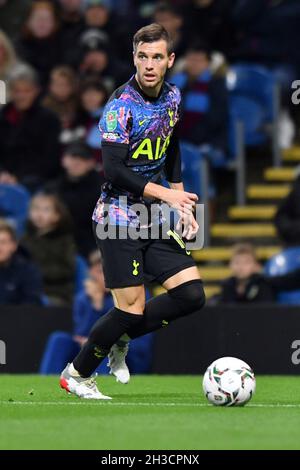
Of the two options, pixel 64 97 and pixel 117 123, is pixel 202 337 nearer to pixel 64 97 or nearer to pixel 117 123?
pixel 117 123

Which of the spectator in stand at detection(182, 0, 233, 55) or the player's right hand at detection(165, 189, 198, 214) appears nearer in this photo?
the player's right hand at detection(165, 189, 198, 214)

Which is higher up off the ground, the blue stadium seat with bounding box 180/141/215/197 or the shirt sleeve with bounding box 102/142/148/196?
the shirt sleeve with bounding box 102/142/148/196

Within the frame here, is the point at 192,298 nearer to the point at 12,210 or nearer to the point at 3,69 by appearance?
the point at 12,210

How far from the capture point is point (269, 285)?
1364 cm

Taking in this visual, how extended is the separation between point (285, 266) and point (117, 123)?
537 cm

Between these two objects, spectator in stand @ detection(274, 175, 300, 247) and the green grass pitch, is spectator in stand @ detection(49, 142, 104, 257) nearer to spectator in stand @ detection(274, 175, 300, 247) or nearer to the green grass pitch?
spectator in stand @ detection(274, 175, 300, 247)

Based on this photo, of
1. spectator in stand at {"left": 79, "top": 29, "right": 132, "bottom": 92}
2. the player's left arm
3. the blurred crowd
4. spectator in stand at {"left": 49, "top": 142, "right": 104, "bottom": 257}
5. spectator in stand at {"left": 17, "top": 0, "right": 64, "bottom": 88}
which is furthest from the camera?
spectator in stand at {"left": 17, "top": 0, "right": 64, "bottom": 88}

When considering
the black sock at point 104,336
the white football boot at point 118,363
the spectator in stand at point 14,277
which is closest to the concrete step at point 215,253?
the spectator in stand at point 14,277

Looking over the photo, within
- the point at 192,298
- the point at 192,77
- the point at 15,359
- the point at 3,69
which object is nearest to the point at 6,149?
the point at 3,69

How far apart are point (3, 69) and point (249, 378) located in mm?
8722

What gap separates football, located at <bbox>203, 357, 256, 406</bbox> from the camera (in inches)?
359

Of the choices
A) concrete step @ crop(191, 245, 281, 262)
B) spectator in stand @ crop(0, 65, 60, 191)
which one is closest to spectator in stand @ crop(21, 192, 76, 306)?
spectator in stand @ crop(0, 65, 60, 191)

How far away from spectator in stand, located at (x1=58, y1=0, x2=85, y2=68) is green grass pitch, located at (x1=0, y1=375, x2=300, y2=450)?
7627 mm

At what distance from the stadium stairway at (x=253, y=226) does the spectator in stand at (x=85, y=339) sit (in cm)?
197
